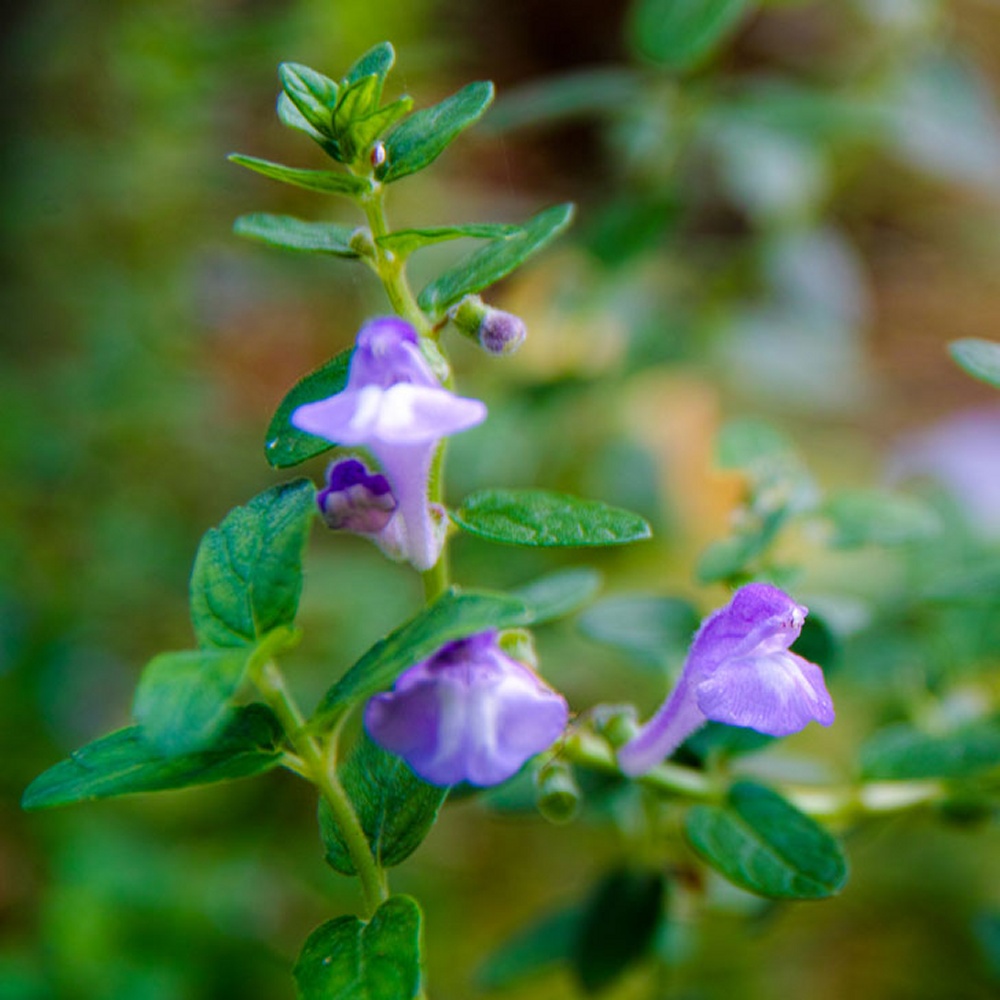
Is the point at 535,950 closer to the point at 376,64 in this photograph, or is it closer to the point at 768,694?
the point at 768,694

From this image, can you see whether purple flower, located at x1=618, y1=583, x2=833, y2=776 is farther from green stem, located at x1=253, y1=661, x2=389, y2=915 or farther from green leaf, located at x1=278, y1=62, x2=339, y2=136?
green leaf, located at x1=278, y1=62, x2=339, y2=136

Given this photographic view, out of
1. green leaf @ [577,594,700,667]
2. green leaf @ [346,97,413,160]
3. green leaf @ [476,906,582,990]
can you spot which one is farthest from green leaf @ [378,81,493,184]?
green leaf @ [476,906,582,990]

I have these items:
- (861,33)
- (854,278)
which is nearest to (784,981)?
(854,278)

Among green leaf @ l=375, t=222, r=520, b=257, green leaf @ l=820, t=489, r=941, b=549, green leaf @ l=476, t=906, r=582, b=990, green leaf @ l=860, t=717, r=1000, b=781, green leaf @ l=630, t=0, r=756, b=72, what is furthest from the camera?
green leaf @ l=630, t=0, r=756, b=72

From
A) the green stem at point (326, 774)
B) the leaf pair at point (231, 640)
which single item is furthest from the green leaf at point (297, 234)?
the green stem at point (326, 774)

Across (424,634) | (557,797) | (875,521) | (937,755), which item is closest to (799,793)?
(937,755)

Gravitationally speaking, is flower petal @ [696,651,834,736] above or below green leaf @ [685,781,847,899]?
above
